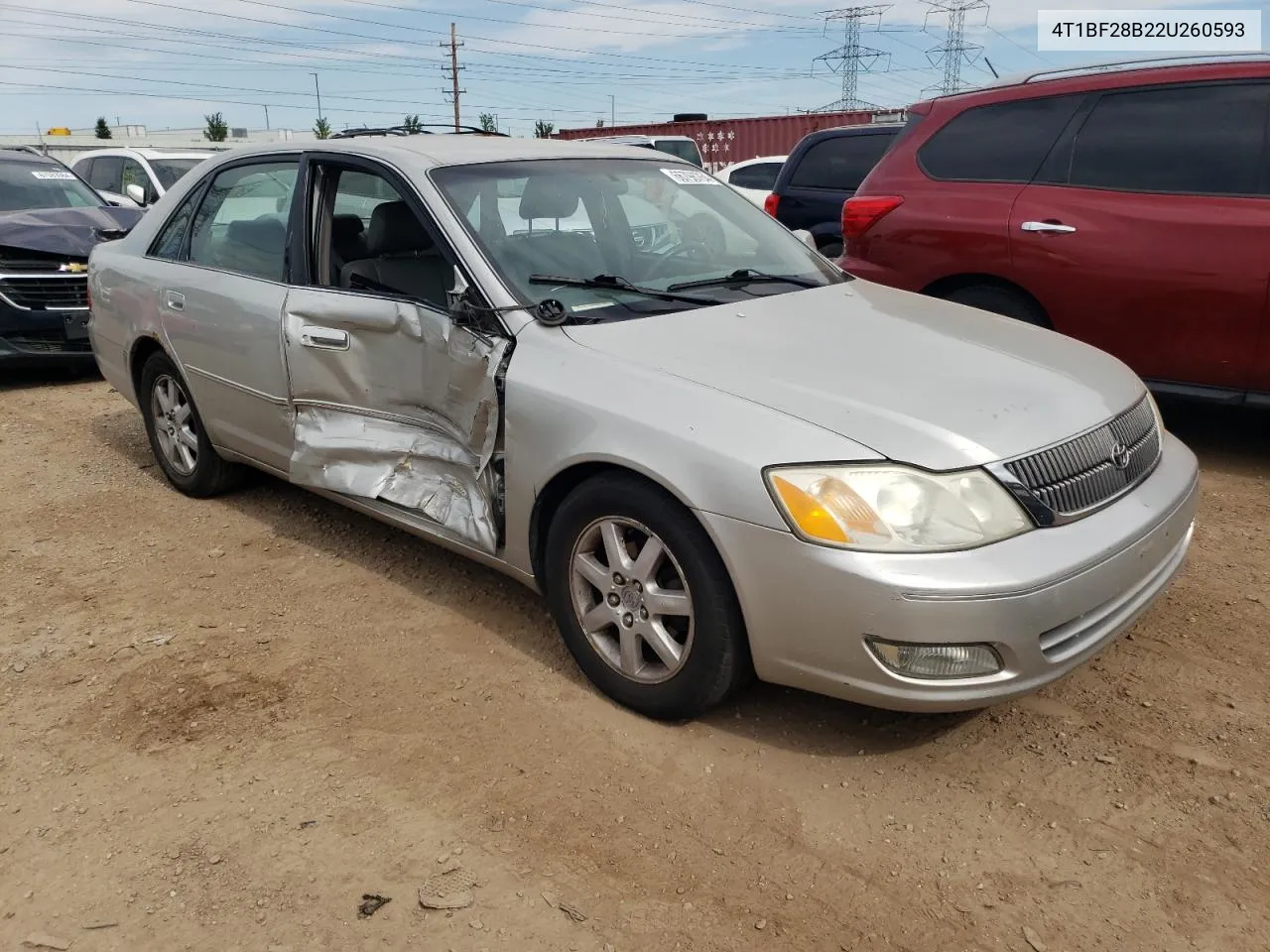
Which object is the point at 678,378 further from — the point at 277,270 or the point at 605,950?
the point at 277,270

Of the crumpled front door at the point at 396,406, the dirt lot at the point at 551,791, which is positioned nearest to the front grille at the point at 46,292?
the dirt lot at the point at 551,791

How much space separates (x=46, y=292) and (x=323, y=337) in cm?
508

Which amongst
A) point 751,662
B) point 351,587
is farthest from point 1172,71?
point 351,587

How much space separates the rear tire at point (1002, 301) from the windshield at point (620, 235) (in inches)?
66.2

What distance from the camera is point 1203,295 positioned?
4918mm

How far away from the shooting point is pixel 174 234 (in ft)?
16.2

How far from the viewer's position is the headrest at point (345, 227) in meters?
4.04

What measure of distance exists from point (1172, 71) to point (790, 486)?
3925 millimetres

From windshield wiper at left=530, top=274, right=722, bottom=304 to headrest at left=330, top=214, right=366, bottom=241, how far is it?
97cm

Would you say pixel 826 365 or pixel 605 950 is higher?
pixel 826 365

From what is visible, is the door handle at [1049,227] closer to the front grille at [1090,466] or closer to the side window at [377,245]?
the front grille at [1090,466]

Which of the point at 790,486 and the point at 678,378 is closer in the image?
the point at 790,486

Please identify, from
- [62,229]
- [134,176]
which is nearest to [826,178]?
[62,229]

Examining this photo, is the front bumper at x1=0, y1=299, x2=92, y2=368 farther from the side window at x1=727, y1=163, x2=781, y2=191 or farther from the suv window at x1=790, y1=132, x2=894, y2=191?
the side window at x1=727, y1=163, x2=781, y2=191
